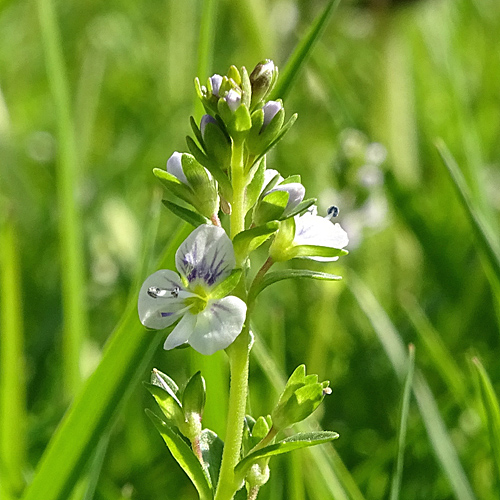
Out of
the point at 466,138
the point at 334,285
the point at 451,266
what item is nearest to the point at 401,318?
the point at 451,266

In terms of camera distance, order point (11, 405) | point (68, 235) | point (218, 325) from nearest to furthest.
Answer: point (218, 325) → point (11, 405) → point (68, 235)

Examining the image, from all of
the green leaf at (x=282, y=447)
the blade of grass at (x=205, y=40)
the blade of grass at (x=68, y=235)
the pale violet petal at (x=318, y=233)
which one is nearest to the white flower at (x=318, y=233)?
the pale violet petal at (x=318, y=233)

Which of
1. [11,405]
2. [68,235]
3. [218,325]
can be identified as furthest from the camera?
[68,235]

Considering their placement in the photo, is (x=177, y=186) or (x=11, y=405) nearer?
(x=177, y=186)

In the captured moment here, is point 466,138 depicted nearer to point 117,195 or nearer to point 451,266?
point 451,266

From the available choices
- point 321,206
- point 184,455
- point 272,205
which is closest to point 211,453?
point 184,455

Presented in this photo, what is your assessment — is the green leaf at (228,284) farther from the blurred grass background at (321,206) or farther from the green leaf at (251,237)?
the blurred grass background at (321,206)

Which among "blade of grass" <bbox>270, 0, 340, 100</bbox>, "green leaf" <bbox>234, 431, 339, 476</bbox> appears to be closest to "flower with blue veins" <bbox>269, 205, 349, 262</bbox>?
"green leaf" <bbox>234, 431, 339, 476</bbox>

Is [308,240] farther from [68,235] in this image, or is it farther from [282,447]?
[68,235]
